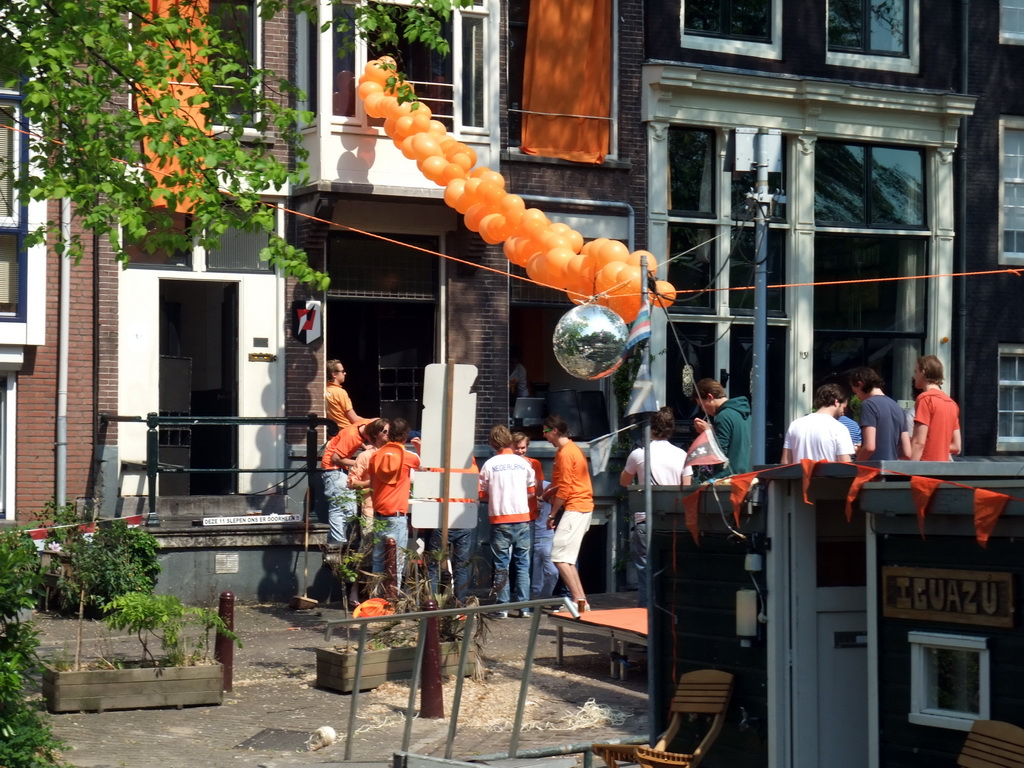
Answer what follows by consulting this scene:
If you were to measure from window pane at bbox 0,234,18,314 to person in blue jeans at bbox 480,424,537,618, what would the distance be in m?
5.63

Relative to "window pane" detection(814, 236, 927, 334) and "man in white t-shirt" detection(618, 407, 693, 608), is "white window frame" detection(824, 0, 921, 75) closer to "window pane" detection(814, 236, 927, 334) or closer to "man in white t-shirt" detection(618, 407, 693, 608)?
"window pane" detection(814, 236, 927, 334)

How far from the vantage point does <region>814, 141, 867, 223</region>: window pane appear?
71.0 feet

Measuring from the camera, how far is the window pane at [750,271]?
21094 millimetres

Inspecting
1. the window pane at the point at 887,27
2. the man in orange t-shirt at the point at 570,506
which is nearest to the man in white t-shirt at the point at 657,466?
the man in orange t-shirt at the point at 570,506

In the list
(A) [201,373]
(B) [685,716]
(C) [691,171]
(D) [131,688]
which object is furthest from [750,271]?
(B) [685,716]

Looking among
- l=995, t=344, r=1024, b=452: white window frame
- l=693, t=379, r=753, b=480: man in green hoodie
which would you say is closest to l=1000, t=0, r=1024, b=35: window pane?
l=995, t=344, r=1024, b=452: white window frame

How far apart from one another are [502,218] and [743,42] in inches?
Result: 247

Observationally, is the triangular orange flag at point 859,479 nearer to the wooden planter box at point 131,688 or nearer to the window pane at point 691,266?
the wooden planter box at point 131,688

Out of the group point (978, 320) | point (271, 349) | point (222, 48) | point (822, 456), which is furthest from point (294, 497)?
point (978, 320)

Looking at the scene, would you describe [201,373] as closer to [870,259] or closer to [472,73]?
[472,73]

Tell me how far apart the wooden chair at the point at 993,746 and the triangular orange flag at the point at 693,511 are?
213 centimetres

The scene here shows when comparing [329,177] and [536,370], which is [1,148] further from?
[536,370]

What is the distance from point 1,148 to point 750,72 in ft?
31.8

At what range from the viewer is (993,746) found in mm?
6812
